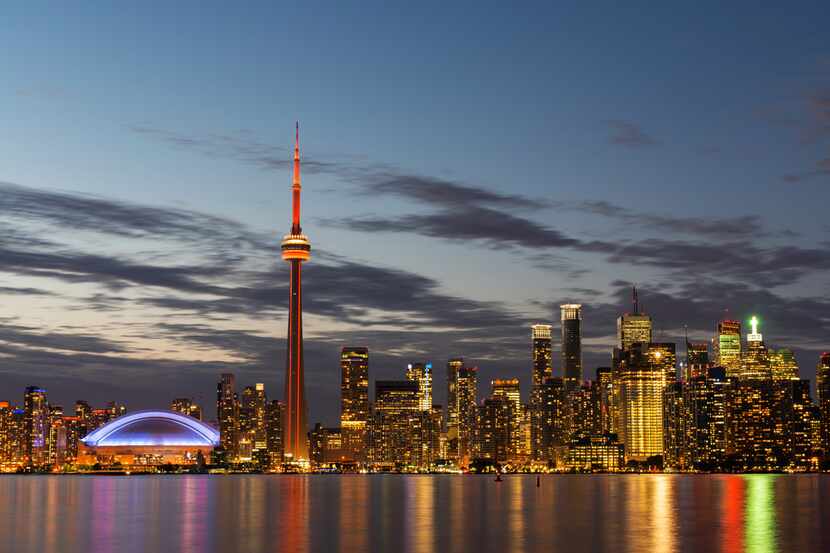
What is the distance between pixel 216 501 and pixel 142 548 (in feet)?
268

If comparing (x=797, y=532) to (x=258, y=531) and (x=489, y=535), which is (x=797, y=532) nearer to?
(x=489, y=535)

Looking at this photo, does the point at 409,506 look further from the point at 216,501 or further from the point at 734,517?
the point at 734,517

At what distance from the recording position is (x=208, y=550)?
84.0 metres

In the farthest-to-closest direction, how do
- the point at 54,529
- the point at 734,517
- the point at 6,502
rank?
the point at 6,502 → the point at 734,517 → the point at 54,529

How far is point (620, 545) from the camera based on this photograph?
290 ft

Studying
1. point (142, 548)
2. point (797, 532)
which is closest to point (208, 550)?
point (142, 548)

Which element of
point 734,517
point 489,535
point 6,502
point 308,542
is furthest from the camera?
point 6,502

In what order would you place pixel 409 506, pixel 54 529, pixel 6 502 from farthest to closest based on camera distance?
pixel 6 502, pixel 409 506, pixel 54 529

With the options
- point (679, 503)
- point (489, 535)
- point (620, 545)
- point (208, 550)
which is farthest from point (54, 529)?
point (679, 503)

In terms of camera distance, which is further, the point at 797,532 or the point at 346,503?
the point at 346,503

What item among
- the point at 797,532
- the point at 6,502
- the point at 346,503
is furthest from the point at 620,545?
the point at 6,502

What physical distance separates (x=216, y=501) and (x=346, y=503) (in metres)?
21.2

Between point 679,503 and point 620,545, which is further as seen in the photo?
point 679,503

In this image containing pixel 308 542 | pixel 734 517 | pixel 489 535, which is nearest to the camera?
pixel 308 542
